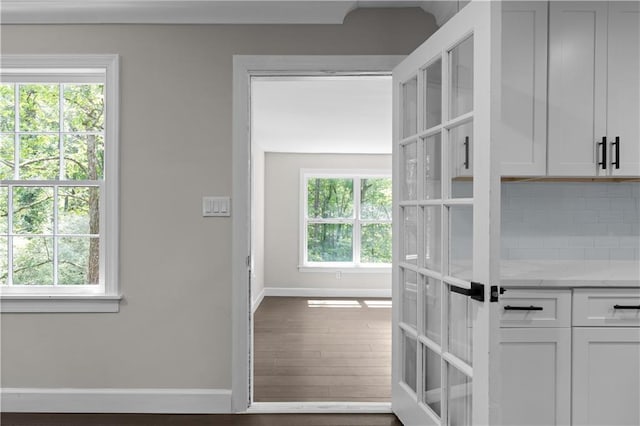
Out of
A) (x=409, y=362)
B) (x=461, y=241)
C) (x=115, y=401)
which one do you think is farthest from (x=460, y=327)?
(x=115, y=401)

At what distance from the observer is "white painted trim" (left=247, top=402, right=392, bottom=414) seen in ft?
8.34

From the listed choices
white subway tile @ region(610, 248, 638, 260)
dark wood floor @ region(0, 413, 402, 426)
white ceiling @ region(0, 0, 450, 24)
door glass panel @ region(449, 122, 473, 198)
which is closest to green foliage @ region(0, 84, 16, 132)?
white ceiling @ region(0, 0, 450, 24)

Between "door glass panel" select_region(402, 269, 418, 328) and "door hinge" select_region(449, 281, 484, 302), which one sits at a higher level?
"door hinge" select_region(449, 281, 484, 302)

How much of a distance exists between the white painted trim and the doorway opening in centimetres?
15

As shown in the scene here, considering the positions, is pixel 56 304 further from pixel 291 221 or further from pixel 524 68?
pixel 291 221

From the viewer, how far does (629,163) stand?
2297mm

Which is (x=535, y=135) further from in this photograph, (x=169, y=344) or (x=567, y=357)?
(x=169, y=344)

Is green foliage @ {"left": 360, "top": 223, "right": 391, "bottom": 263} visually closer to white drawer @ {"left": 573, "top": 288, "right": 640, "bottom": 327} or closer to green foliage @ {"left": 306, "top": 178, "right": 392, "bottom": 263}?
green foliage @ {"left": 306, "top": 178, "right": 392, "bottom": 263}

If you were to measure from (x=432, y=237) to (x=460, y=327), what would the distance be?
16.9 inches

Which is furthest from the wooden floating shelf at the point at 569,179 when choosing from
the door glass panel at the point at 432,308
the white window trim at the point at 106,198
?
the white window trim at the point at 106,198

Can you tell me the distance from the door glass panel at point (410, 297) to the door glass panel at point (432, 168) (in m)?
0.44

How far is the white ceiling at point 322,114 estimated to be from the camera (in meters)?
3.47

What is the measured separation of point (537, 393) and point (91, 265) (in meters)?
2.56

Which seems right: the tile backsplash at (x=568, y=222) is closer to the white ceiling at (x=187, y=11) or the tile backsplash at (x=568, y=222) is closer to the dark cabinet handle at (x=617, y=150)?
the dark cabinet handle at (x=617, y=150)
